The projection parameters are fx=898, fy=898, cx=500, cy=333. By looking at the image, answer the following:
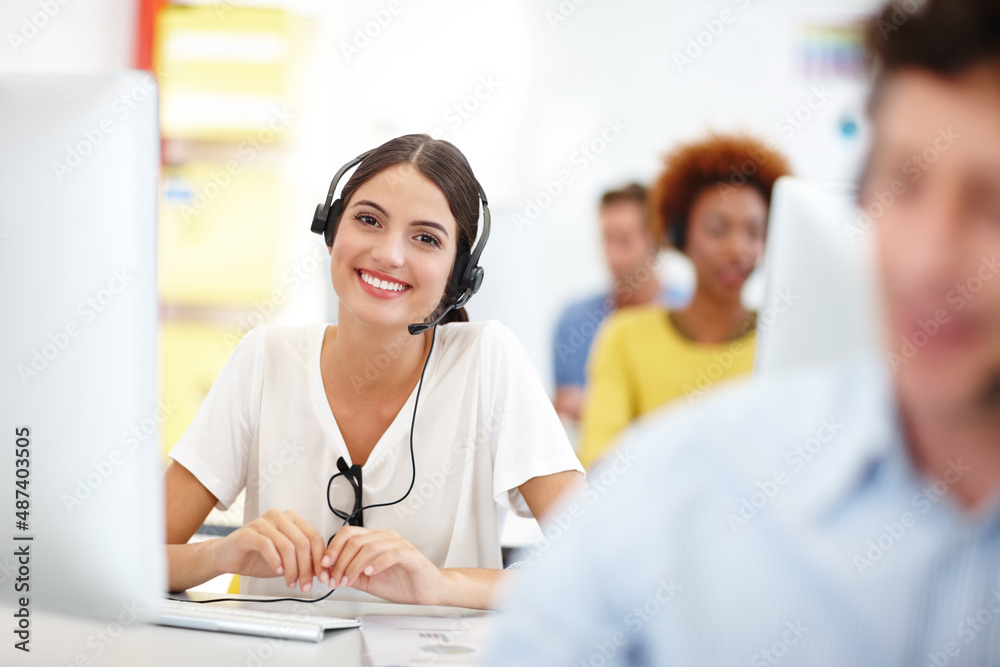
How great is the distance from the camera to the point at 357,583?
1036 mm

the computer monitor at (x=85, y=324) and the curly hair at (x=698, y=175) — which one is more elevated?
the curly hair at (x=698, y=175)

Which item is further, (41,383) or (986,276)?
(41,383)

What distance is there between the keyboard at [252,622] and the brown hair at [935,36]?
0.69m

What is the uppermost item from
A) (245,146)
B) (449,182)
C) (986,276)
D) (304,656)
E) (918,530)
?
(245,146)

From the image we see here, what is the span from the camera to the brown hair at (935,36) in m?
0.50

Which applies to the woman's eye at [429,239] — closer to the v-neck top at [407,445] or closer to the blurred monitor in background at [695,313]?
the v-neck top at [407,445]

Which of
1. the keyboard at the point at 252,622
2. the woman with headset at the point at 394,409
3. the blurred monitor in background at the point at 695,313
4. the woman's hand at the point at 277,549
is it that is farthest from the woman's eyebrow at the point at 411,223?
the blurred monitor in background at the point at 695,313

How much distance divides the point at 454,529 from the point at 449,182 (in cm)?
49

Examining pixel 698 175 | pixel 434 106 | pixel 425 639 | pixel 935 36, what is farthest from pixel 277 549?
pixel 434 106

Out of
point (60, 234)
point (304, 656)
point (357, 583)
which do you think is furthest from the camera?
point (357, 583)

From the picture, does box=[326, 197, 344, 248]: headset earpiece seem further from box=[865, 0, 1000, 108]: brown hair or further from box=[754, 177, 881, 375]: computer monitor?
box=[865, 0, 1000, 108]: brown hair

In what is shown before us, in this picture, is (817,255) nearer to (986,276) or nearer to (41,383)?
(986,276)

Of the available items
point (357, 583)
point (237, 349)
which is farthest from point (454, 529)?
point (237, 349)

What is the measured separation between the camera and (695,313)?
2.33 meters
